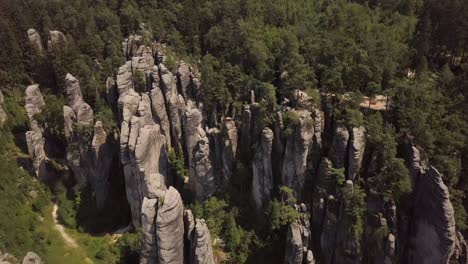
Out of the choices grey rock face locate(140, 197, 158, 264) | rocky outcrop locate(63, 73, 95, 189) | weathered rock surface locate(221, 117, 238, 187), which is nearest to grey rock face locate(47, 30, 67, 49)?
→ rocky outcrop locate(63, 73, 95, 189)

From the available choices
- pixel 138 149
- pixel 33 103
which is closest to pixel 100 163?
pixel 138 149

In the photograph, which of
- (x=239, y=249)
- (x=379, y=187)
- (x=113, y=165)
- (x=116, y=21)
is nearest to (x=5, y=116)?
(x=113, y=165)

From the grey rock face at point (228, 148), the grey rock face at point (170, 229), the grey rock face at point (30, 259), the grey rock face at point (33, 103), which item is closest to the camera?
the grey rock face at point (170, 229)

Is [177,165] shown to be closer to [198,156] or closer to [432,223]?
[198,156]

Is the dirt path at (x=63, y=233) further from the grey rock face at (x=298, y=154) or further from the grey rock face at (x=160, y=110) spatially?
the grey rock face at (x=298, y=154)

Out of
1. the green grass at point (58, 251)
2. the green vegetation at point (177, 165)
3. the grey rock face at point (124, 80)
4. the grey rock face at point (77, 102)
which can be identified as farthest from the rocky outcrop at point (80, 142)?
the green vegetation at point (177, 165)

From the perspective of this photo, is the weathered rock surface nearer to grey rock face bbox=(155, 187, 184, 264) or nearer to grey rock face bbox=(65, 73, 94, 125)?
grey rock face bbox=(155, 187, 184, 264)
